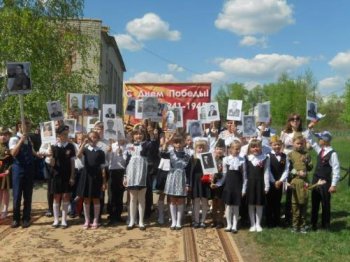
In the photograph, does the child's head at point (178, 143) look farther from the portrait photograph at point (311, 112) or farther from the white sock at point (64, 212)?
the portrait photograph at point (311, 112)

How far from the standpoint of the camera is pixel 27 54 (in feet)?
47.3

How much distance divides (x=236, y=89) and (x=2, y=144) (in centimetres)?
6661

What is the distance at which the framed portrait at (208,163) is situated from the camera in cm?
886

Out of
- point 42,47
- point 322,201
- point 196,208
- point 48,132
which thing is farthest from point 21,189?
point 42,47

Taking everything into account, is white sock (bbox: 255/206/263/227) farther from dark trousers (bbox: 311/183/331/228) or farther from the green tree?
the green tree

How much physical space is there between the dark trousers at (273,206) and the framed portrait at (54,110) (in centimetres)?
454

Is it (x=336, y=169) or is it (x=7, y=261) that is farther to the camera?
(x=336, y=169)

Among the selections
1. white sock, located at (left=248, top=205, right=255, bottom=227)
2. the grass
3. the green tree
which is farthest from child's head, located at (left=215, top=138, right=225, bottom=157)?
the green tree

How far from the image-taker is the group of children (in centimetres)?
875

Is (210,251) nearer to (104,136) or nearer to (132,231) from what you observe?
(132,231)

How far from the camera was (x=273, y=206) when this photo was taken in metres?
9.12

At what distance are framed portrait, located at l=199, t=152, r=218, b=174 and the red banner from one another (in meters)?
8.51

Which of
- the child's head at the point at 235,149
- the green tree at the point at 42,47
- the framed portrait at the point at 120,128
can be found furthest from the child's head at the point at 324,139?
the green tree at the point at 42,47

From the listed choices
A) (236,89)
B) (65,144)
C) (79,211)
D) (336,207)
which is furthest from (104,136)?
(236,89)
